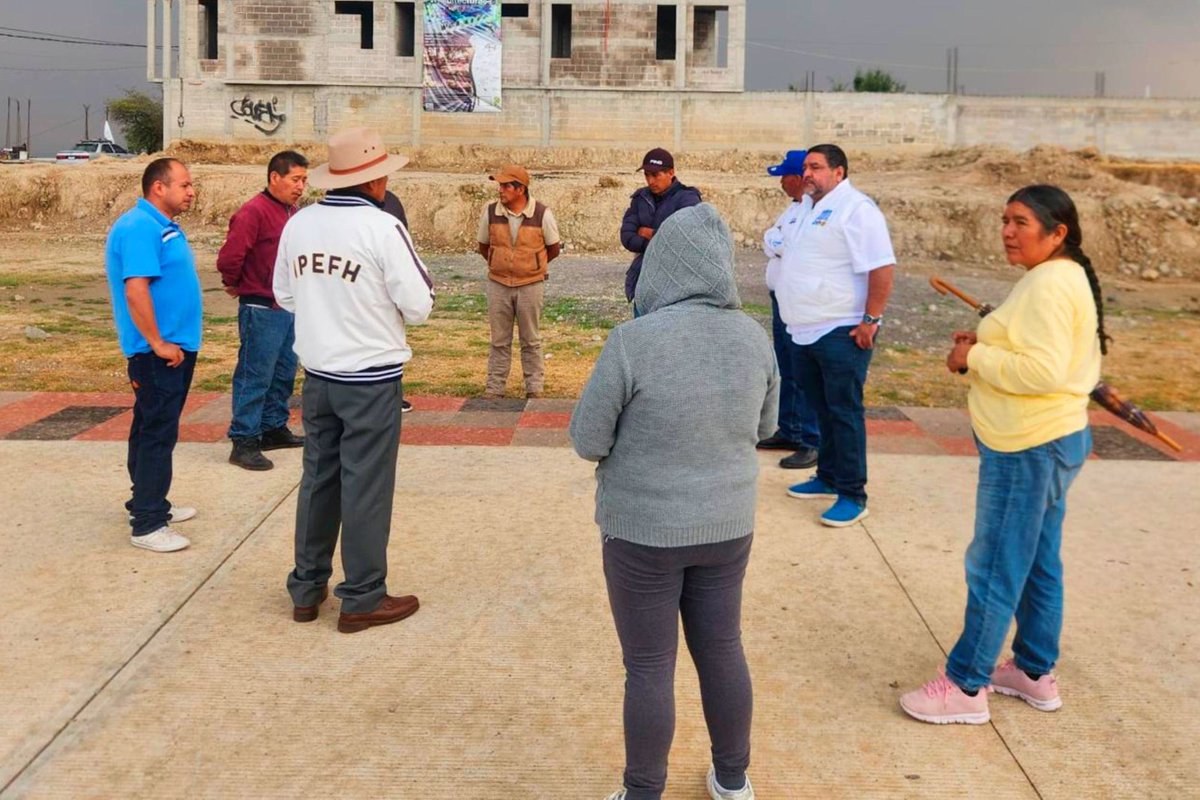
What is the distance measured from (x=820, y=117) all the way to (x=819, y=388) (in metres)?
34.4

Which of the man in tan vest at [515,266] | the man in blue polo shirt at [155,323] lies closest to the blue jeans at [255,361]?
the man in blue polo shirt at [155,323]

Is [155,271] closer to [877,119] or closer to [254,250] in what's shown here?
[254,250]

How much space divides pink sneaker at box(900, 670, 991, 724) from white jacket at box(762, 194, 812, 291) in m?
2.84

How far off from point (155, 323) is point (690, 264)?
3.03m

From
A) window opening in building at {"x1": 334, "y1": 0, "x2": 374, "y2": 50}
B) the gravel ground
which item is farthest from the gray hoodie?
window opening in building at {"x1": 334, "y1": 0, "x2": 374, "y2": 50}

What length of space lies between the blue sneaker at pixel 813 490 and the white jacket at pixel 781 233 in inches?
45.3

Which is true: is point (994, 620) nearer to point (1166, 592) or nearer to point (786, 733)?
point (786, 733)

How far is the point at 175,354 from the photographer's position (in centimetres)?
507

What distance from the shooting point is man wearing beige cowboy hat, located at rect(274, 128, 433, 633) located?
4.20 meters

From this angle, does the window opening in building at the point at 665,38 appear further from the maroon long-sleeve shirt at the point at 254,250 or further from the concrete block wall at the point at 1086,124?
the maroon long-sleeve shirt at the point at 254,250

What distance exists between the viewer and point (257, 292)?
6520 millimetres

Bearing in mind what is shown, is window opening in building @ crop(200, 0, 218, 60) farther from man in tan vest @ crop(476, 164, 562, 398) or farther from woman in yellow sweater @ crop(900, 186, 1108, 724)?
woman in yellow sweater @ crop(900, 186, 1108, 724)

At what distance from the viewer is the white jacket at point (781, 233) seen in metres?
6.18

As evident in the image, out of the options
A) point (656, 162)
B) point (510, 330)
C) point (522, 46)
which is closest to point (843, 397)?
point (656, 162)
